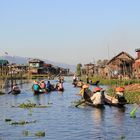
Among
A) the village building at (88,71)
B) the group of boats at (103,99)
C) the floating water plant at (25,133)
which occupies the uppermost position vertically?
the village building at (88,71)

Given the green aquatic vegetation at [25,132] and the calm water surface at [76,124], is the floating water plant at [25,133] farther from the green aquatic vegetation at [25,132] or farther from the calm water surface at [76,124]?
the calm water surface at [76,124]

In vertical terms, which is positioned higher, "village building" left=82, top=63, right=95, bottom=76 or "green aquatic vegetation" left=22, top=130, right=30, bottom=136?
"village building" left=82, top=63, right=95, bottom=76

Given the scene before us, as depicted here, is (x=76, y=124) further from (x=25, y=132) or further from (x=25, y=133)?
(x=25, y=133)

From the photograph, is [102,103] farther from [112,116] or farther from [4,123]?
[4,123]

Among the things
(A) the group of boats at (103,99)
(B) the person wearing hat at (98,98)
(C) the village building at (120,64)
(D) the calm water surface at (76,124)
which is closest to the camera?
(D) the calm water surface at (76,124)

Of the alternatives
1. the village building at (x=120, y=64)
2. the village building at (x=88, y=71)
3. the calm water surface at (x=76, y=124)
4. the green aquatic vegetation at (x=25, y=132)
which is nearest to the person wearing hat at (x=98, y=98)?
the calm water surface at (x=76, y=124)

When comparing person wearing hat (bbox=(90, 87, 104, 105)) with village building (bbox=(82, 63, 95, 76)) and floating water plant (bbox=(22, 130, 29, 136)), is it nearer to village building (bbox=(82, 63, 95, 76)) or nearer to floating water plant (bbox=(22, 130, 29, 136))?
floating water plant (bbox=(22, 130, 29, 136))

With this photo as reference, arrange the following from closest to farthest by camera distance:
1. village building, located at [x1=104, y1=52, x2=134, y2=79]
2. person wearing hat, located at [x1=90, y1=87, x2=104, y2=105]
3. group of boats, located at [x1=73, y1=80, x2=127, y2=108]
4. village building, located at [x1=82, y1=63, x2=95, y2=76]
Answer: person wearing hat, located at [x1=90, y1=87, x2=104, y2=105]
group of boats, located at [x1=73, y1=80, x2=127, y2=108]
village building, located at [x1=104, y1=52, x2=134, y2=79]
village building, located at [x1=82, y1=63, x2=95, y2=76]

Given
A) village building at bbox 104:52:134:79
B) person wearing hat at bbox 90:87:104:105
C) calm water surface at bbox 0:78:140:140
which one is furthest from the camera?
village building at bbox 104:52:134:79

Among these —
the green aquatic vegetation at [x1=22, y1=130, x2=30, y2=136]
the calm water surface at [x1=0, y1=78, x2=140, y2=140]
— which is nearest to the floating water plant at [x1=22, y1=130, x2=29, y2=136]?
the green aquatic vegetation at [x1=22, y1=130, x2=30, y2=136]

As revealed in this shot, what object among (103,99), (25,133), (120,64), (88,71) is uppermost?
(120,64)

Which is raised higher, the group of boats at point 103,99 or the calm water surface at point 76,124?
the group of boats at point 103,99

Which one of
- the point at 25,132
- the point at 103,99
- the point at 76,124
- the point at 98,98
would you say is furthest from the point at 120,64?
the point at 25,132

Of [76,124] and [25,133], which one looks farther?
[76,124]
